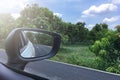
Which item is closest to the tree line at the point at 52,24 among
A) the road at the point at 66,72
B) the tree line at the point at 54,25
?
the tree line at the point at 54,25

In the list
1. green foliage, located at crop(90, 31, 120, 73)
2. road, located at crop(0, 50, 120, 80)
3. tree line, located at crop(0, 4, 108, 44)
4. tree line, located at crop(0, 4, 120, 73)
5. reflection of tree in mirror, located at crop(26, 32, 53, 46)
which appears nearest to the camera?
reflection of tree in mirror, located at crop(26, 32, 53, 46)

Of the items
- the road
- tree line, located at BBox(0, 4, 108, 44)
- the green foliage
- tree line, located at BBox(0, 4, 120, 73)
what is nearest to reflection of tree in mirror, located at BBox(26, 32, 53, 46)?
the road

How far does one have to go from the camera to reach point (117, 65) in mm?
10273

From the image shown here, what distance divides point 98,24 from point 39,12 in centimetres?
454

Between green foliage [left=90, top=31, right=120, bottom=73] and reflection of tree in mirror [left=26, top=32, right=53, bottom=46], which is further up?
reflection of tree in mirror [left=26, top=32, right=53, bottom=46]

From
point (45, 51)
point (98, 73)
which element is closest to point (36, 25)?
point (98, 73)

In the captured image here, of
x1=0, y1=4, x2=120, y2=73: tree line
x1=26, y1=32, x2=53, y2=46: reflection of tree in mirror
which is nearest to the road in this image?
x1=26, y1=32, x2=53, y2=46: reflection of tree in mirror

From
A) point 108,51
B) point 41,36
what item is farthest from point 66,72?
point 108,51

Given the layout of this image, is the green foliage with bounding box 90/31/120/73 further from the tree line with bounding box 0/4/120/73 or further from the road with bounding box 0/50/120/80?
the tree line with bounding box 0/4/120/73

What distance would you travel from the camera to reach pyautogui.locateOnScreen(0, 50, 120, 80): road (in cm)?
583

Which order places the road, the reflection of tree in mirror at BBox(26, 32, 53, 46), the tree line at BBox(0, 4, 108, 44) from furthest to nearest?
1. the tree line at BBox(0, 4, 108, 44)
2. the road
3. the reflection of tree in mirror at BBox(26, 32, 53, 46)

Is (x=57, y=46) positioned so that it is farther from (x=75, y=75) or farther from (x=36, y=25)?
(x=36, y=25)

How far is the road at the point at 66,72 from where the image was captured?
5832mm

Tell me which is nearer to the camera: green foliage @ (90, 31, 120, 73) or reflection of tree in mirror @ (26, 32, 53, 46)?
reflection of tree in mirror @ (26, 32, 53, 46)
